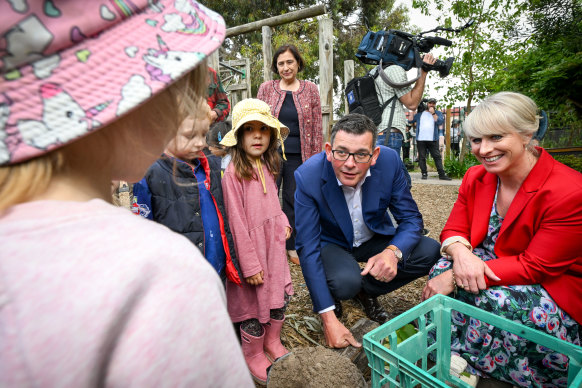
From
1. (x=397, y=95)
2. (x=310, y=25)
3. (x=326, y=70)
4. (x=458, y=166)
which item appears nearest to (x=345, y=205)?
(x=397, y=95)

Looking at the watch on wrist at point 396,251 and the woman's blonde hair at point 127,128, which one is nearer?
the woman's blonde hair at point 127,128

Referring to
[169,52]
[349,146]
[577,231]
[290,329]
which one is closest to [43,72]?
[169,52]

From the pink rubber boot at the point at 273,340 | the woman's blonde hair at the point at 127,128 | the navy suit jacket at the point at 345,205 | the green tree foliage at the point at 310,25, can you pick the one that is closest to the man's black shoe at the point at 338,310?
the navy suit jacket at the point at 345,205

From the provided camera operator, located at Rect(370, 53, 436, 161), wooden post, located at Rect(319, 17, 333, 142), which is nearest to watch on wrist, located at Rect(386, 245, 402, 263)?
camera operator, located at Rect(370, 53, 436, 161)

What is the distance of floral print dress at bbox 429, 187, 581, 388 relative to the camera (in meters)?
1.62

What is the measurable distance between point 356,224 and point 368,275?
0.40 m

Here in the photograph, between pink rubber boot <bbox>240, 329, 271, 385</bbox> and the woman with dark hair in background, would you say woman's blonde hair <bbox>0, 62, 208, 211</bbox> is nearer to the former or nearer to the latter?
pink rubber boot <bbox>240, 329, 271, 385</bbox>

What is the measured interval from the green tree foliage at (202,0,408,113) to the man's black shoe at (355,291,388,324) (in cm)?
1134

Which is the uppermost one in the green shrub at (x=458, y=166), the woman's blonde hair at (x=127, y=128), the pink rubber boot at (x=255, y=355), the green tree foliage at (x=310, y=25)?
the green tree foliage at (x=310, y=25)

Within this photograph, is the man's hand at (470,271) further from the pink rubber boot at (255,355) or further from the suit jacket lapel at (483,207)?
the pink rubber boot at (255,355)

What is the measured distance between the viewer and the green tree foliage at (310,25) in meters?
13.3

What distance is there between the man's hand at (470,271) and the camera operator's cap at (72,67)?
1940 mm

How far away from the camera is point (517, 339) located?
165 centimetres

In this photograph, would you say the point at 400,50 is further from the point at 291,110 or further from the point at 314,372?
the point at 314,372
